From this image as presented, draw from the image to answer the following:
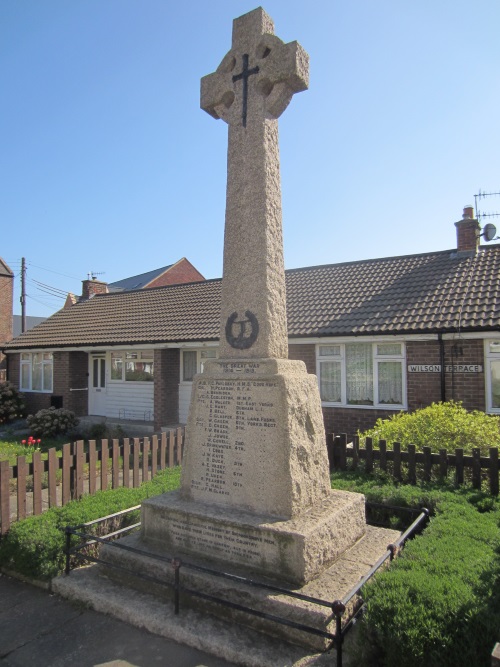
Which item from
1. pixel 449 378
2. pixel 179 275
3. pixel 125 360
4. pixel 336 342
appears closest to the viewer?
pixel 449 378

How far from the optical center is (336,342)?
12.0m

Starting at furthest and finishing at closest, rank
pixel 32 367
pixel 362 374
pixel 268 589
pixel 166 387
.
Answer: pixel 32 367 → pixel 166 387 → pixel 362 374 → pixel 268 589

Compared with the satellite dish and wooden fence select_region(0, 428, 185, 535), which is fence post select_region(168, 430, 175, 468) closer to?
wooden fence select_region(0, 428, 185, 535)

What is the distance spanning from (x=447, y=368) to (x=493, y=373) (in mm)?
936

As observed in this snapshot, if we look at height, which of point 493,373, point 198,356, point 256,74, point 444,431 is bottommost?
point 444,431

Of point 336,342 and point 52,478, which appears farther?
point 336,342

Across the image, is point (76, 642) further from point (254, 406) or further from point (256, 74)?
point (256, 74)

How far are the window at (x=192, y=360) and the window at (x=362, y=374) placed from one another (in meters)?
4.01

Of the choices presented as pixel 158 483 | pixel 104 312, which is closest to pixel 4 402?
pixel 104 312

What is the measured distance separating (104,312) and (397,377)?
1228cm

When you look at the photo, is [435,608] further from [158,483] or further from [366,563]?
[158,483]

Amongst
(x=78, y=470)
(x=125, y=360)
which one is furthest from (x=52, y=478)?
(x=125, y=360)

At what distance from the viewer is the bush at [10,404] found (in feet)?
57.7

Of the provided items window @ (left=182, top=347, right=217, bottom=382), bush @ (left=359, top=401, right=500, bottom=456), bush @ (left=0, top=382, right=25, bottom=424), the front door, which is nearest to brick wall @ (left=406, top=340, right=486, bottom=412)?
bush @ (left=359, top=401, right=500, bottom=456)
